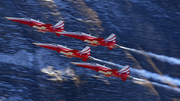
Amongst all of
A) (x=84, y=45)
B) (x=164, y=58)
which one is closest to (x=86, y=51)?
(x=84, y=45)

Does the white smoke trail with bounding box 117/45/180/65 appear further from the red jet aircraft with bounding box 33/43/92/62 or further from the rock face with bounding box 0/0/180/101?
the red jet aircraft with bounding box 33/43/92/62

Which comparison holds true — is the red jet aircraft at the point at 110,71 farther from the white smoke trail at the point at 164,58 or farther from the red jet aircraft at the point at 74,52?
the white smoke trail at the point at 164,58

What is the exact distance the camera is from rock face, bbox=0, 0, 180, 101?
7050cm

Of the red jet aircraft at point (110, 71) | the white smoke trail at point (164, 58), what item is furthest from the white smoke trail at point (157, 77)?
the red jet aircraft at point (110, 71)

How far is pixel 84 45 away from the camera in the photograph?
7794cm

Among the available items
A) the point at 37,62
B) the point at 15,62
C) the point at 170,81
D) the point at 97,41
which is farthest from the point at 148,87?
the point at 15,62

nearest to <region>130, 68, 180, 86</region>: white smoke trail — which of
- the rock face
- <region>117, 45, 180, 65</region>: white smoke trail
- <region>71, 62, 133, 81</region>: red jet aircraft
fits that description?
the rock face

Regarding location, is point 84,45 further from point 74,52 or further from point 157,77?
point 157,77

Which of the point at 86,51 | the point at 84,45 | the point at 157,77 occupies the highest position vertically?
the point at 86,51

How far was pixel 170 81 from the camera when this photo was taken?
75.8 meters

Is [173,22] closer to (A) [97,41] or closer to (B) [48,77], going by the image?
(A) [97,41]

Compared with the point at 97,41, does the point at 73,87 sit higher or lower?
lower

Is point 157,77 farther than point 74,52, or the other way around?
point 157,77

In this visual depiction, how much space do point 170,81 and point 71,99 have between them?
30465 mm
